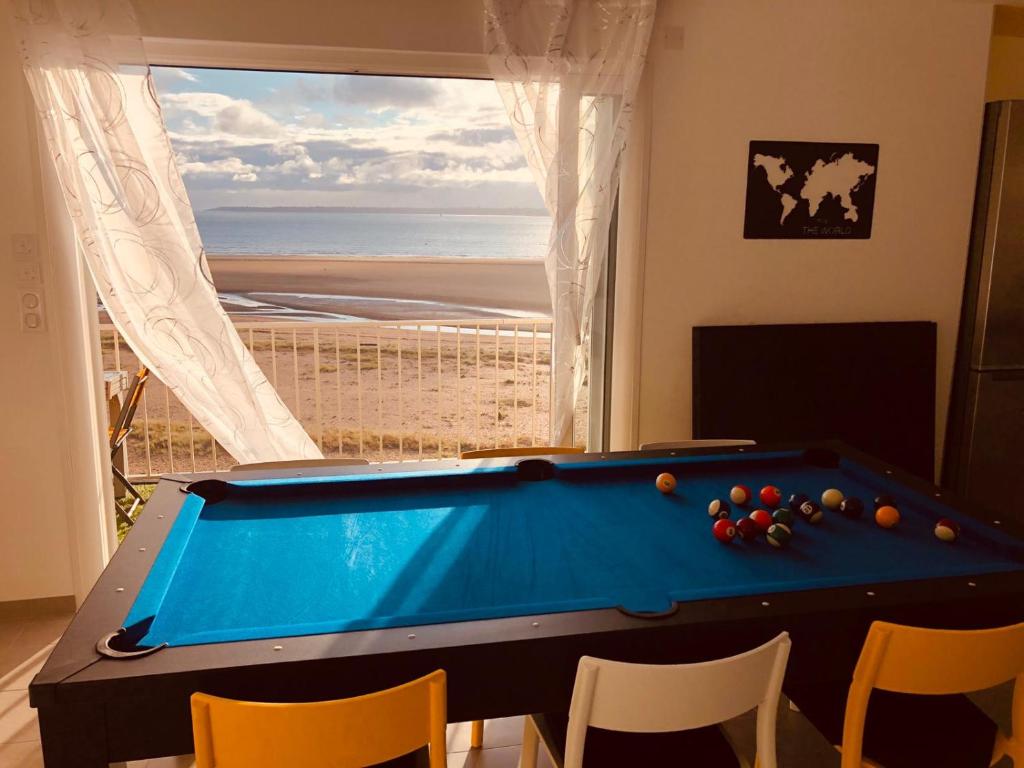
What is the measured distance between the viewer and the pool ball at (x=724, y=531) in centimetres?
205

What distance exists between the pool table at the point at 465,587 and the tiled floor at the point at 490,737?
749 millimetres

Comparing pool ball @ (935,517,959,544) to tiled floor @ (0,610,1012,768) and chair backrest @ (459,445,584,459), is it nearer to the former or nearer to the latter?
tiled floor @ (0,610,1012,768)

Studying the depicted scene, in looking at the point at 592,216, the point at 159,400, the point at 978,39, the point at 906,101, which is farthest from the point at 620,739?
the point at 159,400

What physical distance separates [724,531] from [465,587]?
68 centimetres

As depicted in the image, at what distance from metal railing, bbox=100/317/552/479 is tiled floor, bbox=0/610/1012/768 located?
2.04 m

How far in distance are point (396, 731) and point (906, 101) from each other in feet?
11.6

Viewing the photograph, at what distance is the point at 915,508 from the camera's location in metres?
2.30

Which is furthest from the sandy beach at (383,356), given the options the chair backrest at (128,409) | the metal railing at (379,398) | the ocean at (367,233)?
the chair backrest at (128,409)

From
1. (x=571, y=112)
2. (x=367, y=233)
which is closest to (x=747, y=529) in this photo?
(x=571, y=112)

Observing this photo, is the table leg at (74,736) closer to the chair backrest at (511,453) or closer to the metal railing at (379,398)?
the chair backrest at (511,453)

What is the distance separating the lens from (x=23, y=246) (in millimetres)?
3066

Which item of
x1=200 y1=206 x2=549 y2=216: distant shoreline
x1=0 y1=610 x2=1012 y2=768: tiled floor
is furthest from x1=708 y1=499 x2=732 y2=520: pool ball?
x1=200 y1=206 x2=549 y2=216: distant shoreline

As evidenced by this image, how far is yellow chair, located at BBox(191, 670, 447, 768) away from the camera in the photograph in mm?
1350

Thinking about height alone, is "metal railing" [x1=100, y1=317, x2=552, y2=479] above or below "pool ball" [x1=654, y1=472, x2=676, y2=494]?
below
